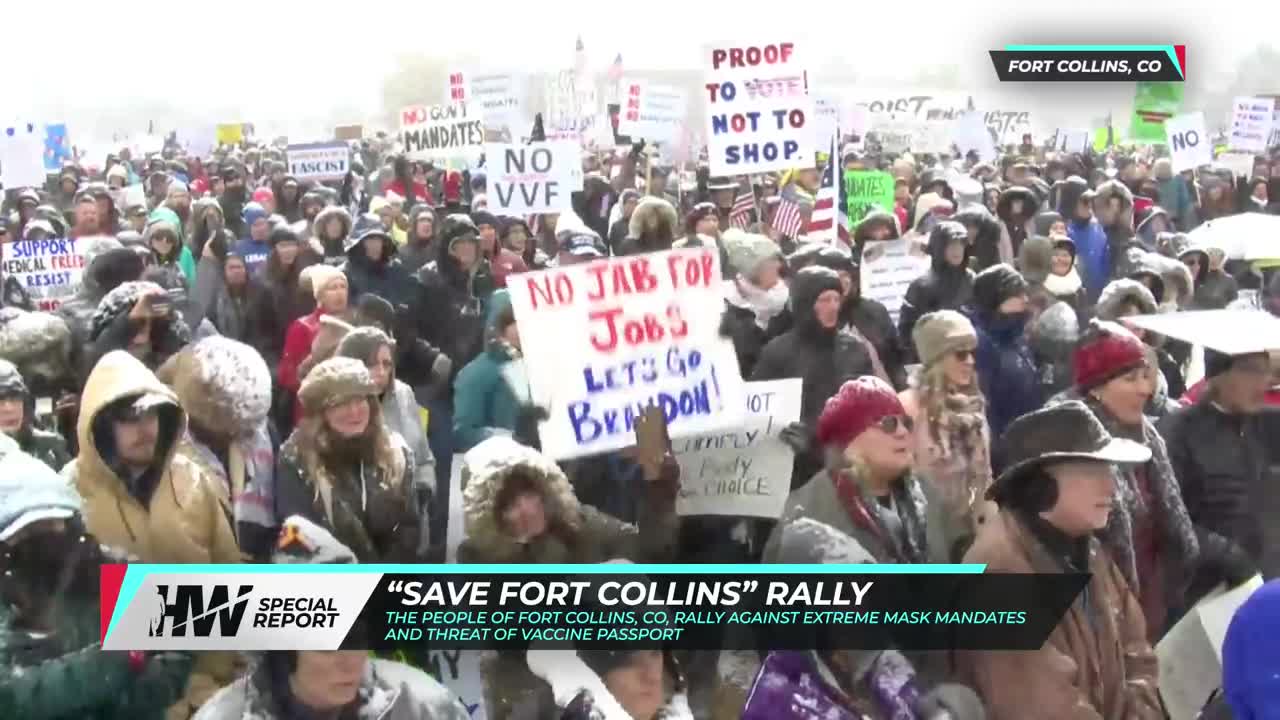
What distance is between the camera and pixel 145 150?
83.0ft

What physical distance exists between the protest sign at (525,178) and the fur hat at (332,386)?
5.40m

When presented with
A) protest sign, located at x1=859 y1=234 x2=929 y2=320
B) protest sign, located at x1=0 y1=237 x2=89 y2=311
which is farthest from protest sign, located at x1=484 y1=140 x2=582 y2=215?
Result: protest sign, located at x1=859 y1=234 x2=929 y2=320

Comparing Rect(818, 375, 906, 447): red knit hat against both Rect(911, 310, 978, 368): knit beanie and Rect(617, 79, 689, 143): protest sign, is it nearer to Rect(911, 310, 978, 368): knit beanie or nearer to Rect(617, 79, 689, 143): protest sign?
Rect(911, 310, 978, 368): knit beanie

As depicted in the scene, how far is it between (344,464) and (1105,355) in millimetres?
2138

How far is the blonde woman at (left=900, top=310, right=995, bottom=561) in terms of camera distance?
12.8ft

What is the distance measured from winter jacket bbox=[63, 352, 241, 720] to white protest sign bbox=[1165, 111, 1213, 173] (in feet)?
34.2

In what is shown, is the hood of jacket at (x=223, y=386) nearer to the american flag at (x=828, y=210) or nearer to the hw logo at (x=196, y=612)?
the hw logo at (x=196, y=612)

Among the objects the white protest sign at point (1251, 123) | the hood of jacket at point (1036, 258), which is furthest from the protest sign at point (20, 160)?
the white protest sign at point (1251, 123)

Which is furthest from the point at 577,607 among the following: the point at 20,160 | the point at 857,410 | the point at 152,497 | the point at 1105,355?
the point at 20,160

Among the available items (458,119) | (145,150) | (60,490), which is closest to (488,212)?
(458,119)

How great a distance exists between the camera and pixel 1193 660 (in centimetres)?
338

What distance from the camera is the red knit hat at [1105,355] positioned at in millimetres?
4008

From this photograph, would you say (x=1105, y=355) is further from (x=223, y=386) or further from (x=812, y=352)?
(x=223, y=386)

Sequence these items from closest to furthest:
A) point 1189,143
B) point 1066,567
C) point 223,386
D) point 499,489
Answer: point 1066,567
point 499,489
point 223,386
point 1189,143
